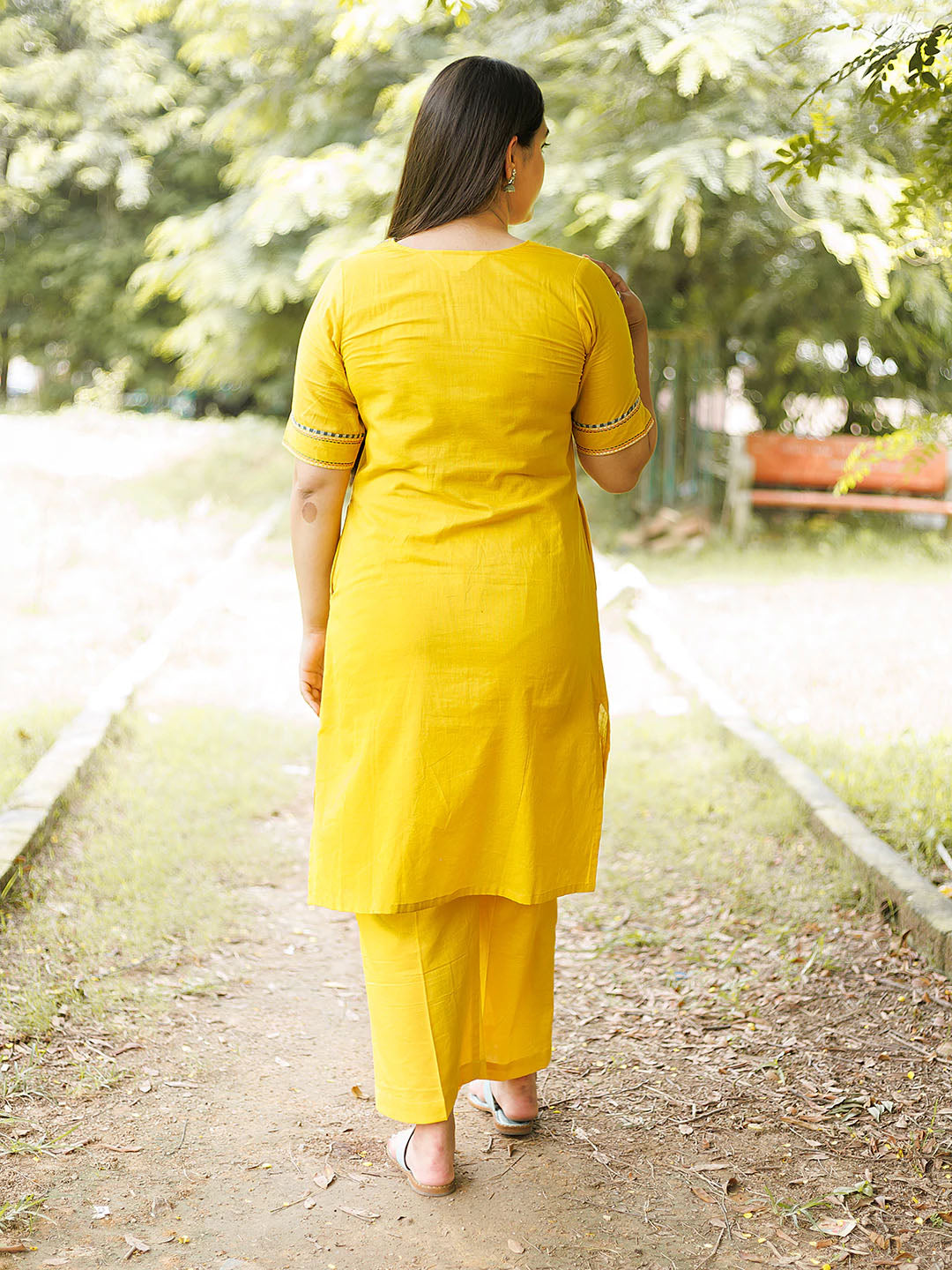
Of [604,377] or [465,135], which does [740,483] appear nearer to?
[604,377]

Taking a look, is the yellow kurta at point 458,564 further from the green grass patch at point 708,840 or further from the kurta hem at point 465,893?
the green grass patch at point 708,840

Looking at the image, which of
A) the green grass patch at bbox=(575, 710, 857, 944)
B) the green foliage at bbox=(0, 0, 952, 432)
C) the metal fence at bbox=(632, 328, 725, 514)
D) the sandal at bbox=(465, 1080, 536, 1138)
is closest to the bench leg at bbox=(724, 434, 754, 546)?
the metal fence at bbox=(632, 328, 725, 514)

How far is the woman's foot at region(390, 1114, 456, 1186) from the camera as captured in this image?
8.67 feet

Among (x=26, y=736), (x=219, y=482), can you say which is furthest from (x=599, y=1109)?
(x=219, y=482)

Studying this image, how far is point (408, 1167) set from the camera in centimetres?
271

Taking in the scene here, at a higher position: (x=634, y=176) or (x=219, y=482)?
(x=634, y=176)

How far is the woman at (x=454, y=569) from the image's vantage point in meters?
2.33

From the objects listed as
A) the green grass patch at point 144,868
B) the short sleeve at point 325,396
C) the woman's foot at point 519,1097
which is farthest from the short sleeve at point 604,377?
the green grass patch at point 144,868

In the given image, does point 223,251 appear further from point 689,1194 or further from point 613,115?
point 689,1194

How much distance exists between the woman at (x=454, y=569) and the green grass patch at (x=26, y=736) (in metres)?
2.56

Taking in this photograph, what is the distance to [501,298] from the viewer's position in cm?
232

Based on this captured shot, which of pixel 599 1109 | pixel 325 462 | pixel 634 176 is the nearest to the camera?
pixel 325 462

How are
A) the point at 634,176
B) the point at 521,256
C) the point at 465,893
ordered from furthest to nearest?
the point at 634,176 < the point at 465,893 < the point at 521,256

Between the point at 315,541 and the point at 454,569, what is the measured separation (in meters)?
0.31
